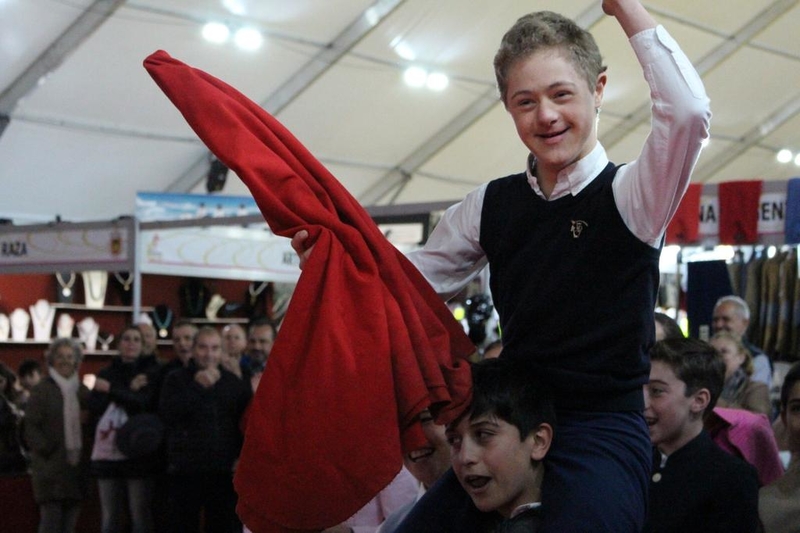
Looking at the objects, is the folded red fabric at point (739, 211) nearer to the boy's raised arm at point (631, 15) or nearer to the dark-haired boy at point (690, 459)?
the dark-haired boy at point (690, 459)

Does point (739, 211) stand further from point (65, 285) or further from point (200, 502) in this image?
point (65, 285)

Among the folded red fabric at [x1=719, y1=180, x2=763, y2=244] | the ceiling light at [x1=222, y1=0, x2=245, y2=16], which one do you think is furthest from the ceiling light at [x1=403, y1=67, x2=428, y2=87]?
the folded red fabric at [x1=719, y1=180, x2=763, y2=244]

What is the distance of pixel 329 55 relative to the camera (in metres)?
9.91

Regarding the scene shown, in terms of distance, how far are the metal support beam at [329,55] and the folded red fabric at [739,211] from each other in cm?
511

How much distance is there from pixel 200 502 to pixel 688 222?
3.01m

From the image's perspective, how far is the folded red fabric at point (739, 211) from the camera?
16.0 ft

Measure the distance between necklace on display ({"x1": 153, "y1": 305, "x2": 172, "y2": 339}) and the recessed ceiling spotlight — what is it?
3.02m

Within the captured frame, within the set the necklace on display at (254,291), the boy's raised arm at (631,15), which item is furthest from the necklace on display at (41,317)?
the boy's raised arm at (631,15)

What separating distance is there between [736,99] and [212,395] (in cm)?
862

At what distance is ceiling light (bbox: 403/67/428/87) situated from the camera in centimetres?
1046

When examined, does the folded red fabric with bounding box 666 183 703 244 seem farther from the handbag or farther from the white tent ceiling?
the white tent ceiling

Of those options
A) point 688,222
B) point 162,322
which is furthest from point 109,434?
point 162,322

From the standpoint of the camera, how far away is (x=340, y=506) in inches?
62.9

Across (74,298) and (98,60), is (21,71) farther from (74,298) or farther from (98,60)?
(74,298)
